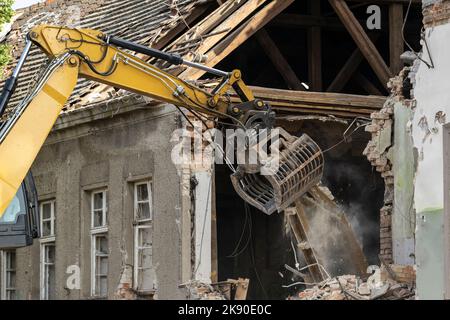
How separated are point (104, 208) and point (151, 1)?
419 centimetres

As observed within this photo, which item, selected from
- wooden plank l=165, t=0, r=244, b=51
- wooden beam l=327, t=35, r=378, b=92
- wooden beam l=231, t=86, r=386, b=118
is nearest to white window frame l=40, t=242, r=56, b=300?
wooden plank l=165, t=0, r=244, b=51

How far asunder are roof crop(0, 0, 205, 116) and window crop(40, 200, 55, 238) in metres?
2.02

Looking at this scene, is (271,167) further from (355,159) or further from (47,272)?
(47,272)

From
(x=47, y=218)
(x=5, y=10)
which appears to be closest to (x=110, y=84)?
(x=5, y=10)

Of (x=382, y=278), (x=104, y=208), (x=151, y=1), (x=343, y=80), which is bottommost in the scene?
(x=382, y=278)

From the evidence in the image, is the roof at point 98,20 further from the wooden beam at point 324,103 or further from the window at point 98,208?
the wooden beam at point 324,103

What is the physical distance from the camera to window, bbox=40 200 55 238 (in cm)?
2770

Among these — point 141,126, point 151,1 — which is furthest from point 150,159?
point 151,1

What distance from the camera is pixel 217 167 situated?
2734 centimetres

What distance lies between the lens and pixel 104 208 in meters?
26.4

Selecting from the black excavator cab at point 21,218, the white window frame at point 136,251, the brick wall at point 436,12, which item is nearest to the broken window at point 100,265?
the white window frame at point 136,251

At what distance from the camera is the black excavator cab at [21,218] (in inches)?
772

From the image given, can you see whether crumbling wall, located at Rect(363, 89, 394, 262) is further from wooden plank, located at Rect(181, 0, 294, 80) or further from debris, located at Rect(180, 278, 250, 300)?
wooden plank, located at Rect(181, 0, 294, 80)

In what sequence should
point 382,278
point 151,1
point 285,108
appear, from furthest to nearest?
point 151,1, point 285,108, point 382,278
